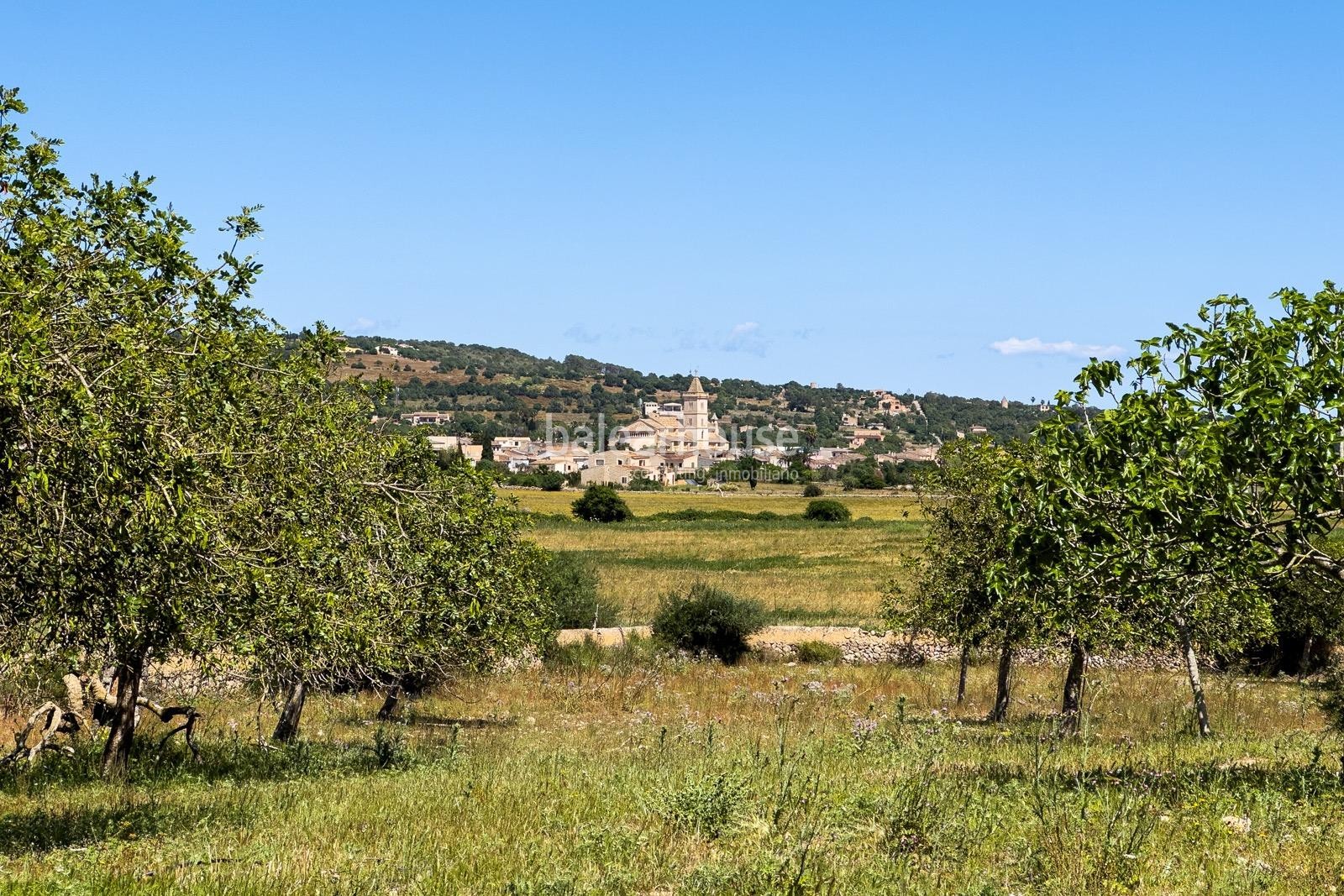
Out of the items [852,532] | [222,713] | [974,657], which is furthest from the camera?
[852,532]

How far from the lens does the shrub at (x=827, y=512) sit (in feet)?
382

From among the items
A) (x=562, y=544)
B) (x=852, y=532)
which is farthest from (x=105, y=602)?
(x=852, y=532)

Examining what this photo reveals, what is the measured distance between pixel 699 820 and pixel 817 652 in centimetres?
3407

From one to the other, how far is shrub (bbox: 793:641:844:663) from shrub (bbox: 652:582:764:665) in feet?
6.14

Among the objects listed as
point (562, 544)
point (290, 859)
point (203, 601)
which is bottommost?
point (562, 544)

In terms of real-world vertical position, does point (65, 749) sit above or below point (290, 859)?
below

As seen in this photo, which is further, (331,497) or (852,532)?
(852,532)

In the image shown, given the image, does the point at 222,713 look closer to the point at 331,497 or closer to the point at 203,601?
the point at 331,497

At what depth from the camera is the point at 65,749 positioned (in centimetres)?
1602

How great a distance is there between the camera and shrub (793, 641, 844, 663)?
42441 mm

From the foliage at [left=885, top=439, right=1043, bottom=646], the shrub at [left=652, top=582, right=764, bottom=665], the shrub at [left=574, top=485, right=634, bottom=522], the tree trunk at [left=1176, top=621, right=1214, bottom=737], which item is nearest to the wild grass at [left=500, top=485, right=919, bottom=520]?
the shrub at [left=574, top=485, right=634, bottom=522]

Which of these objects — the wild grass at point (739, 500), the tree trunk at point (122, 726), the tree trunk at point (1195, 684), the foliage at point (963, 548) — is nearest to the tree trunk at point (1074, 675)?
the foliage at point (963, 548)

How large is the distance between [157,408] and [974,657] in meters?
33.9

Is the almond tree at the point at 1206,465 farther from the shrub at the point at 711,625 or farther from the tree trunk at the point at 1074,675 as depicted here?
the shrub at the point at 711,625
